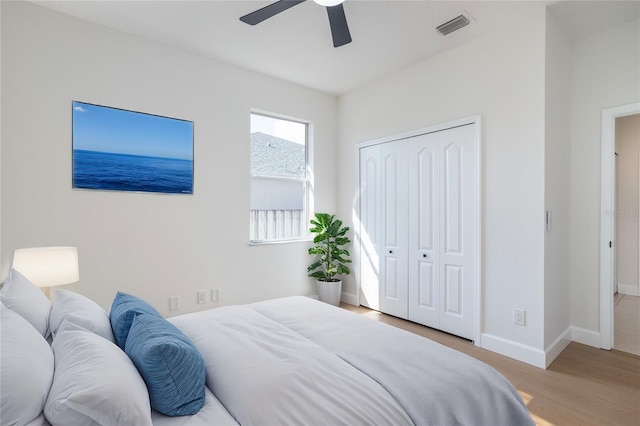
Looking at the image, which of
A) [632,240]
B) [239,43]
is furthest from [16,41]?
[632,240]

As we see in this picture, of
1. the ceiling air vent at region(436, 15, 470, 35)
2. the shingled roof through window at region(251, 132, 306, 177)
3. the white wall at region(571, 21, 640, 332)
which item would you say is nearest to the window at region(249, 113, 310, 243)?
the shingled roof through window at region(251, 132, 306, 177)

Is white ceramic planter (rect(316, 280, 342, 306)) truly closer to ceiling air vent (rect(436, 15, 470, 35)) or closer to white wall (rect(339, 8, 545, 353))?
white wall (rect(339, 8, 545, 353))

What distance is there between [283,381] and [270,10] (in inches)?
84.9

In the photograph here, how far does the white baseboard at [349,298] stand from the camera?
14.5 feet

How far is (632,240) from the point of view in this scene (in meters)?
4.62

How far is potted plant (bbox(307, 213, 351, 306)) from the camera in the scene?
165 inches

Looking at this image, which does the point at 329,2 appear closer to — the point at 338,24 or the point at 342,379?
the point at 338,24

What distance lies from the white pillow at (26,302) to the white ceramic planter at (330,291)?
2.95 meters

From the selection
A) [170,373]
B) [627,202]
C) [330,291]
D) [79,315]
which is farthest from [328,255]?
[627,202]

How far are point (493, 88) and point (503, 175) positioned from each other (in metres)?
0.81

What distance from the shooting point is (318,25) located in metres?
2.87

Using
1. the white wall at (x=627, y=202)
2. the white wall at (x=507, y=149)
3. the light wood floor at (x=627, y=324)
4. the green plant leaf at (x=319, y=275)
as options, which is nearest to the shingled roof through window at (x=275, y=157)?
the green plant leaf at (x=319, y=275)

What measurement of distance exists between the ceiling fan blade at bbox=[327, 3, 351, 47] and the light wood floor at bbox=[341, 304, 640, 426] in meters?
2.78

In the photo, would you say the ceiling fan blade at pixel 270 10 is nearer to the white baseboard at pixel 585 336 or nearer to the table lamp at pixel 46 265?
the table lamp at pixel 46 265
